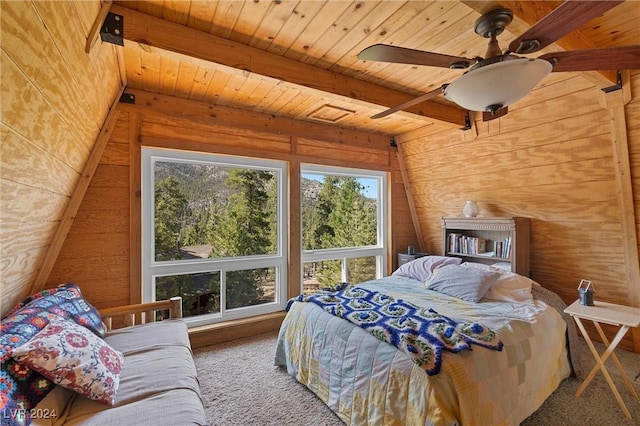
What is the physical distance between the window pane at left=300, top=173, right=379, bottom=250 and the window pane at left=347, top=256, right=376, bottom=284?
22cm

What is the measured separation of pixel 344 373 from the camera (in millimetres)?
1853

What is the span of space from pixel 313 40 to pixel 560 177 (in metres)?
2.59

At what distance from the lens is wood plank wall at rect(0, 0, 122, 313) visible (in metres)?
1.00

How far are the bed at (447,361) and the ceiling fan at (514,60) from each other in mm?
1326

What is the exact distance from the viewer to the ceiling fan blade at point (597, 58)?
1.24m

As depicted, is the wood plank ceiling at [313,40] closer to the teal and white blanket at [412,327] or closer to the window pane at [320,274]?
the teal and white blanket at [412,327]

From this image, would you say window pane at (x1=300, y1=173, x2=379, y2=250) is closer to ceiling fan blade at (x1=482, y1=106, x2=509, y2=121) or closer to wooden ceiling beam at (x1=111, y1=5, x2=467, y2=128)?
wooden ceiling beam at (x1=111, y1=5, x2=467, y2=128)

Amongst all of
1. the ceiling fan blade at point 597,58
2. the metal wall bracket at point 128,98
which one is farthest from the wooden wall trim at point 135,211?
the ceiling fan blade at point 597,58

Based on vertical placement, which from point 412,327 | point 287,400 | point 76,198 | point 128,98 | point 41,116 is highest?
point 128,98

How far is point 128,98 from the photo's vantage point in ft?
8.87

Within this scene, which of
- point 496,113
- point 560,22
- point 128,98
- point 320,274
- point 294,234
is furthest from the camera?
point 320,274

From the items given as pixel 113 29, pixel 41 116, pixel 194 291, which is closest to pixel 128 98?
pixel 113 29

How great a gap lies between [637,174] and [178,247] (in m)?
4.13

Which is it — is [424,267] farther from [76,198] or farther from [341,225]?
[76,198]
